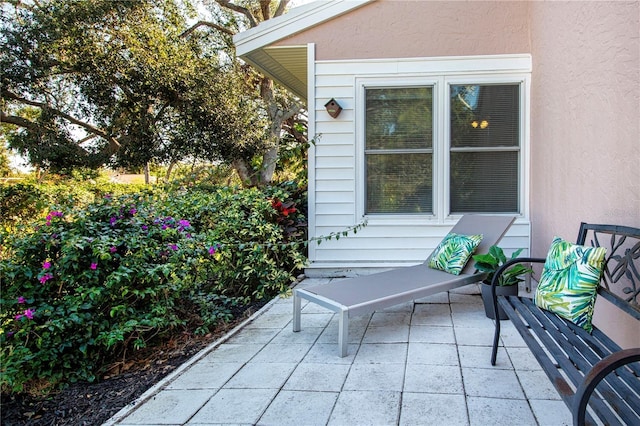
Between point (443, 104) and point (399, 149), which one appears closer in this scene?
point (443, 104)

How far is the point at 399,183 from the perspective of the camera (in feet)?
16.7

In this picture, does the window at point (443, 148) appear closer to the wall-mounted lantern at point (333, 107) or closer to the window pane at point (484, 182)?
the window pane at point (484, 182)

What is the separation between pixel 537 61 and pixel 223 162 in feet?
33.3

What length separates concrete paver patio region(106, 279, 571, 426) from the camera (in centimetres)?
204

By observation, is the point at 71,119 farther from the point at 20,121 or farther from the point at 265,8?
the point at 265,8

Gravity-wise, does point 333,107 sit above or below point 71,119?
below

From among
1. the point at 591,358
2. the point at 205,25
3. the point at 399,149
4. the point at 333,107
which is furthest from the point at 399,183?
the point at 205,25

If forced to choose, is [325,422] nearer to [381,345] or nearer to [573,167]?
[381,345]

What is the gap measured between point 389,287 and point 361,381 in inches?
A: 40.0

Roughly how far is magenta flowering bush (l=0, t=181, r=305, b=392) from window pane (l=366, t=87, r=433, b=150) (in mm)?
2452

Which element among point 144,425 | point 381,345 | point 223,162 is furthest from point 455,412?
point 223,162

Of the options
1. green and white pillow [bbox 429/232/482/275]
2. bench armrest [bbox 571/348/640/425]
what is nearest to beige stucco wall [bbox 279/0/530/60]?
green and white pillow [bbox 429/232/482/275]

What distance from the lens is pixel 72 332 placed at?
2688 mm

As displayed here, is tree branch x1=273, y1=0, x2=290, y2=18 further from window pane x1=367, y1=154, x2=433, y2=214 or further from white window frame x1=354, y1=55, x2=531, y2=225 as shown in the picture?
window pane x1=367, y1=154, x2=433, y2=214
